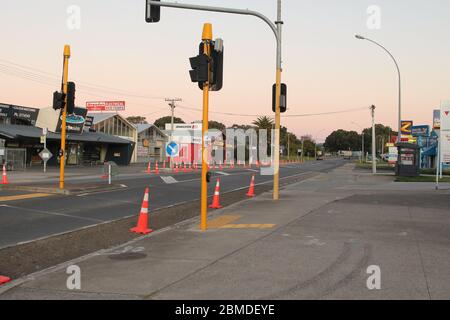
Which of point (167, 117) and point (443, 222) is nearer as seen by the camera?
point (443, 222)

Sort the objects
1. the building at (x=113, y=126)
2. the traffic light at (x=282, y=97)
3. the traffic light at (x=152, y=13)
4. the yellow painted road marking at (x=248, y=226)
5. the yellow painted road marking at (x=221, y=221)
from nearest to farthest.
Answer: the yellow painted road marking at (x=248, y=226)
the yellow painted road marking at (x=221, y=221)
the traffic light at (x=152, y=13)
the traffic light at (x=282, y=97)
the building at (x=113, y=126)

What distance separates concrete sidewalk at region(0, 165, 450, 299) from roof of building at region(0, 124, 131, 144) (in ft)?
92.8

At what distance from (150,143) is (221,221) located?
56.2 meters

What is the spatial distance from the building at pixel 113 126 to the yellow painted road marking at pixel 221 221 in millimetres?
41862

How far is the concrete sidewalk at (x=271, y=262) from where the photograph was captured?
5.32 metres

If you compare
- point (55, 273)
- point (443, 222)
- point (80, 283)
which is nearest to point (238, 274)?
point (80, 283)

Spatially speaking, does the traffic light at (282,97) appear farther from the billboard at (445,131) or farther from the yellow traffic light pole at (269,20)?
the billboard at (445,131)

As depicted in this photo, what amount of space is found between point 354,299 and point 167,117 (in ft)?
486

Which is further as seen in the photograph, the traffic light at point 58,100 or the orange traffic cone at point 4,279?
Result: the traffic light at point 58,100

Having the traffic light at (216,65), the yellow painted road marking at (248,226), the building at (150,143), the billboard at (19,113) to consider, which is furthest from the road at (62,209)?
the building at (150,143)

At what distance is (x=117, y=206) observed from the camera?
1462 centimetres

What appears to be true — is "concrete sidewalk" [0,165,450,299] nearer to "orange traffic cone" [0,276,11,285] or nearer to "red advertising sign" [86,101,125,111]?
"orange traffic cone" [0,276,11,285]

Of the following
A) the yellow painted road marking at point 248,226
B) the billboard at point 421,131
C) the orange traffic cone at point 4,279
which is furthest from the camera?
the billboard at point 421,131

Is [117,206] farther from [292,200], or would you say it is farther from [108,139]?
[108,139]
